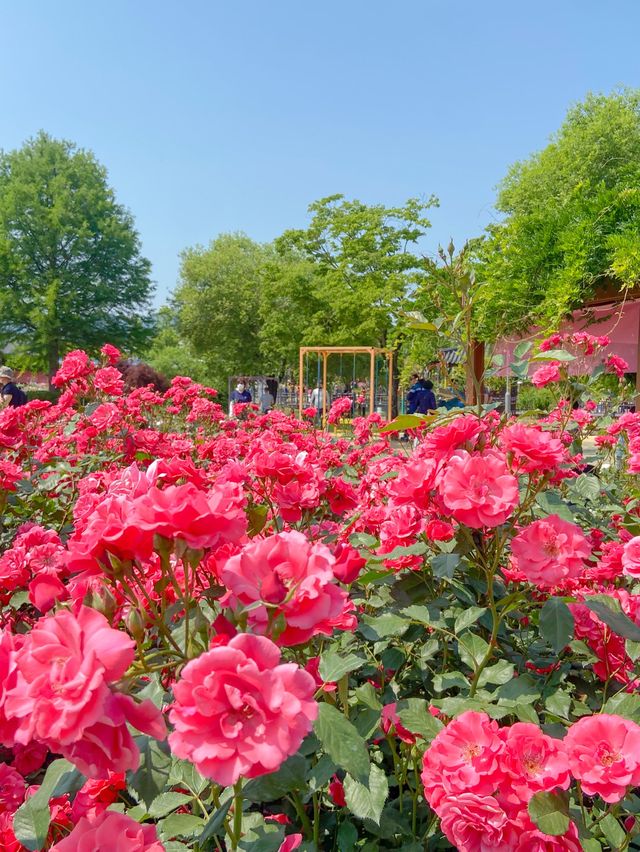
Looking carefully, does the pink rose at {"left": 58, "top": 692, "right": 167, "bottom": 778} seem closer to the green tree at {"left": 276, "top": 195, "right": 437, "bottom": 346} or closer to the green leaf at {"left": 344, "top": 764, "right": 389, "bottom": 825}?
the green leaf at {"left": 344, "top": 764, "right": 389, "bottom": 825}

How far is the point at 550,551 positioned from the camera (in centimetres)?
Answer: 124

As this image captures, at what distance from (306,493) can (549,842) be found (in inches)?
32.3

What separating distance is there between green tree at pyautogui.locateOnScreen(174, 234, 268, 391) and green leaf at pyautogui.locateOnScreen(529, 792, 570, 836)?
110 ft

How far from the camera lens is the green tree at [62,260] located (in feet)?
96.6

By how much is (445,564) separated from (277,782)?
0.54 m

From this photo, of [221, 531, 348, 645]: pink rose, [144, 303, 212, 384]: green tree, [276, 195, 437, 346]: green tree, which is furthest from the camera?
[144, 303, 212, 384]: green tree

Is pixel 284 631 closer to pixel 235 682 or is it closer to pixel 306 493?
pixel 235 682

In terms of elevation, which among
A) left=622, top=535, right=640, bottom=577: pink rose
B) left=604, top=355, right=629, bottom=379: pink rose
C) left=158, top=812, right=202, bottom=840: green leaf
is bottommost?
left=158, top=812, right=202, bottom=840: green leaf

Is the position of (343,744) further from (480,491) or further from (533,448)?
(533,448)

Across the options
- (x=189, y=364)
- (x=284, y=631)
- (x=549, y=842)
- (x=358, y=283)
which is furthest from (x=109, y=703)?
(x=189, y=364)

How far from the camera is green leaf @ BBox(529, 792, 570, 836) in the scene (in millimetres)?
782

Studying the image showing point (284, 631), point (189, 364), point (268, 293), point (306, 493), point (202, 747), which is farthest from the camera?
point (189, 364)

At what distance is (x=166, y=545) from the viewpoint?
84cm

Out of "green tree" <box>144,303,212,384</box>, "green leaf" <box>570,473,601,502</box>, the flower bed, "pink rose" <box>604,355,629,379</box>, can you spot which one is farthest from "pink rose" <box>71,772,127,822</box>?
"green tree" <box>144,303,212,384</box>
